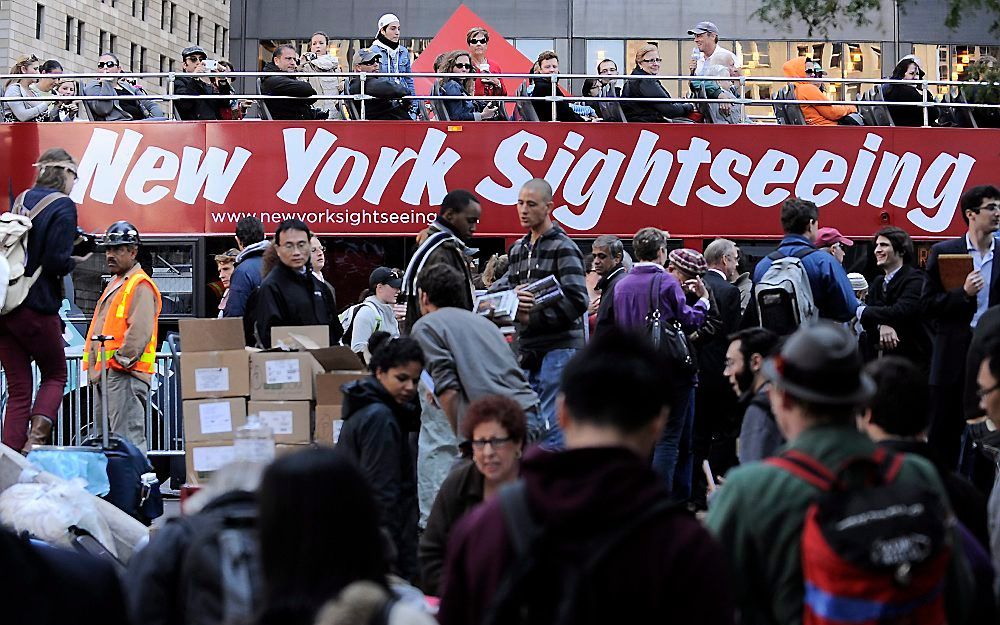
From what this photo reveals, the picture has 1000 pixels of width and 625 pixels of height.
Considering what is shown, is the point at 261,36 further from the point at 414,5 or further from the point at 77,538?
the point at 77,538

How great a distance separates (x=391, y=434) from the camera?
282 inches

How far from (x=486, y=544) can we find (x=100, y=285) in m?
13.9

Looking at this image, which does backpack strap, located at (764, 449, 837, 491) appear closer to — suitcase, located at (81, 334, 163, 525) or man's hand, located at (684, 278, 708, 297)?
suitcase, located at (81, 334, 163, 525)

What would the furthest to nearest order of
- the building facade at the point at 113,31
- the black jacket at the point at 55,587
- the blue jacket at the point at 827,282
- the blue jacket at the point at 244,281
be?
the building facade at the point at 113,31, the blue jacket at the point at 244,281, the blue jacket at the point at 827,282, the black jacket at the point at 55,587

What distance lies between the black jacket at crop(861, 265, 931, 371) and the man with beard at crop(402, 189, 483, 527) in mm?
3344

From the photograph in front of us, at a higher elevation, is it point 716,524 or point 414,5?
point 414,5

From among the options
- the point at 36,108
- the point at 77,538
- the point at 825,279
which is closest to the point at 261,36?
the point at 36,108

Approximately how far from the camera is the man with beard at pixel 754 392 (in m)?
6.43

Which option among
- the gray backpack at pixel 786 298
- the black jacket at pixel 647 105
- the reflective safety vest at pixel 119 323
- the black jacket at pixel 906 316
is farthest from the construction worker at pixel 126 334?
the black jacket at pixel 647 105

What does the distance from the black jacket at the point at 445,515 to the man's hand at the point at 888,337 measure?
535 centimetres

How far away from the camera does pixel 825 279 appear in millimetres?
10242

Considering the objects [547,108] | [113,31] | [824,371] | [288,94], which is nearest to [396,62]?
[288,94]

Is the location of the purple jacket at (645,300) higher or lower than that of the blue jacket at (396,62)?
lower

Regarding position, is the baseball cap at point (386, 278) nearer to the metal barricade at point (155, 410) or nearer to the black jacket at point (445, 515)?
the metal barricade at point (155, 410)
